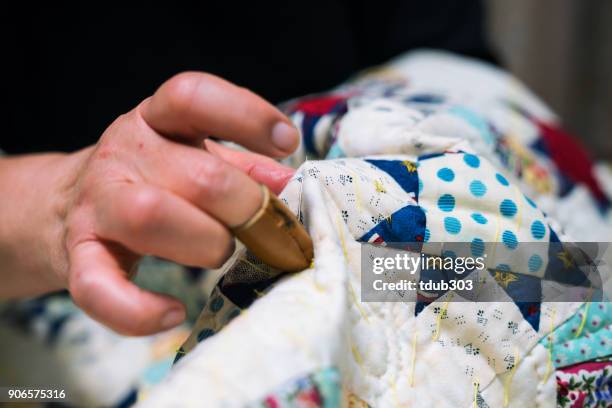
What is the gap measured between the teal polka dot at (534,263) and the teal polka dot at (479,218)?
0.13 ft

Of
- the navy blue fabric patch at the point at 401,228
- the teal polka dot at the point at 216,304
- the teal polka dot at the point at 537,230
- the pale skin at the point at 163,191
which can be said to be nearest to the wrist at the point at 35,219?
the pale skin at the point at 163,191

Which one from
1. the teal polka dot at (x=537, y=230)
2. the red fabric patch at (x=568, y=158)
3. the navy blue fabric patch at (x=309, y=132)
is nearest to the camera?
the teal polka dot at (x=537, y=230)

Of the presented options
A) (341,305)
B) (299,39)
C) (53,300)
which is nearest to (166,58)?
(299,39)

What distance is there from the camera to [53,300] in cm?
72

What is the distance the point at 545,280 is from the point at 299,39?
536mm

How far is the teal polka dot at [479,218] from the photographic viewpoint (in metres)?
0.37

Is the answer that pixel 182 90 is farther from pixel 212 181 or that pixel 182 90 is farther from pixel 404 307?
pixel 404 307

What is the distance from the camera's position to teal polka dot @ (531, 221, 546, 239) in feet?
1.23

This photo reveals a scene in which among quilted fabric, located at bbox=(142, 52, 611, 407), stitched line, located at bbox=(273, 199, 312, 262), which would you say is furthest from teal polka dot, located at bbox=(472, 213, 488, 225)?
stitched line, located at bbox=(273, 199, 312, 262)

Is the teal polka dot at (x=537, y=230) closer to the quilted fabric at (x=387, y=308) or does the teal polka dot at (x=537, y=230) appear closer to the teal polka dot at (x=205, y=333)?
the quilted fabric at (x=387, y=308)

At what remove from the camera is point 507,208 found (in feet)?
1.24

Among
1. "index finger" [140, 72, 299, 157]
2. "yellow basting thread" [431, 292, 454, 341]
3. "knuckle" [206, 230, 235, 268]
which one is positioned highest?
"index finger" [140, 72, 299, 157]

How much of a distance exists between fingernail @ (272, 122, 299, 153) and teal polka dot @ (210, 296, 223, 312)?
10cm

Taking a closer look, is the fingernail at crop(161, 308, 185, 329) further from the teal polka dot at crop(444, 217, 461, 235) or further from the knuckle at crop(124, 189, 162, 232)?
the teal polka dot at crop(444, 217, 461, 235)
